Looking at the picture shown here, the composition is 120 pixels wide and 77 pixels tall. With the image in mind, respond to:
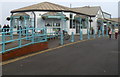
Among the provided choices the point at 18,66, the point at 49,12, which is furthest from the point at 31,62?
the point at 49,12

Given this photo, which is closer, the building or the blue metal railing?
the blue metal railing

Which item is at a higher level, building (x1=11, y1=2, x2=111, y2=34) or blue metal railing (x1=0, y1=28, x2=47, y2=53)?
building (x1=11, y1=2, x2=111, y2=34)

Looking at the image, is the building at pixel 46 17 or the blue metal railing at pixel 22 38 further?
the building at pixel 46 17

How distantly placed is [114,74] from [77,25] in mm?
21374

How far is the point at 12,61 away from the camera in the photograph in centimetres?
663

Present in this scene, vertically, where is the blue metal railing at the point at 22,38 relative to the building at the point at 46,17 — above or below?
below

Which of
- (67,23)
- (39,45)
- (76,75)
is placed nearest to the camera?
(76,75)

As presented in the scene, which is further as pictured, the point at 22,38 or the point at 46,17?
the point at 46,17

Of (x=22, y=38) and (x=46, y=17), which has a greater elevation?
(x=46, y=17)

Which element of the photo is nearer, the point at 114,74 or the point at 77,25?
the point at 114,74

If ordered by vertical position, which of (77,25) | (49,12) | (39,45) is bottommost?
(39,45)

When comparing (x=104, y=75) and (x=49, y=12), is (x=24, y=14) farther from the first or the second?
(x=104, y=75)

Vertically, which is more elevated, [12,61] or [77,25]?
[77,25]

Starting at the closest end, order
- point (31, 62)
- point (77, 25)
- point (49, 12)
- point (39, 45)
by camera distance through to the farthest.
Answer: point (31, 62), point (39, 45), point (49, 12), point (77, 25)
